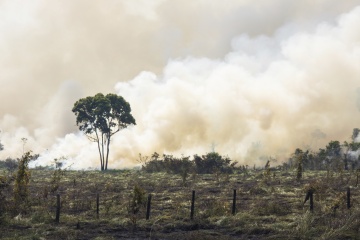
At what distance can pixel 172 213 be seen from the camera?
73.2ft

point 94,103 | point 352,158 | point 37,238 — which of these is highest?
point 94,103

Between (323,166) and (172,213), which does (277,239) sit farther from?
(323,166)

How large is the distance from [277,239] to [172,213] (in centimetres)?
798

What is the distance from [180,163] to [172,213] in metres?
36.2

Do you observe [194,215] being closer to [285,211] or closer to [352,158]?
[285,211]

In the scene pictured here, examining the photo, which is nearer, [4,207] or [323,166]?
[4,207]

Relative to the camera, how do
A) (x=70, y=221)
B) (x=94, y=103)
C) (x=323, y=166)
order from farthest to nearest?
(x=94, y=103) → (x=323, y=166) → (x=70, y=221)

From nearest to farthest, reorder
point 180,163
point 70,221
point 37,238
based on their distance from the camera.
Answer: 1. point 37,238
2. point 70,221
3. point 180,163

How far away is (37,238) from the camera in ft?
55.3

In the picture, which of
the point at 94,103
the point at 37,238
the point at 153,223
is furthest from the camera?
the point at 94,103

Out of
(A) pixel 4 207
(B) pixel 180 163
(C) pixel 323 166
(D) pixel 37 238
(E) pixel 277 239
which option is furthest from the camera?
(C) pixel 323 166

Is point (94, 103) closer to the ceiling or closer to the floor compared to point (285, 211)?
closer to the ceiling

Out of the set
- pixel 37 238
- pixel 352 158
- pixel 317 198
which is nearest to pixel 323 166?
pixel 352 158

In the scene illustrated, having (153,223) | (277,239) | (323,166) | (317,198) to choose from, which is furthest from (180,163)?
(277,239)
